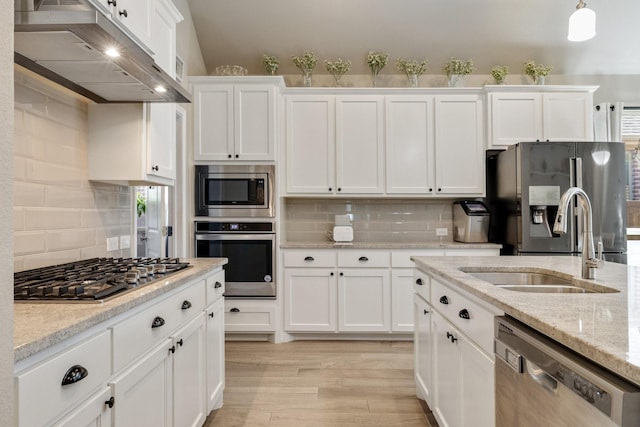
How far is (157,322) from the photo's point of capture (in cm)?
142

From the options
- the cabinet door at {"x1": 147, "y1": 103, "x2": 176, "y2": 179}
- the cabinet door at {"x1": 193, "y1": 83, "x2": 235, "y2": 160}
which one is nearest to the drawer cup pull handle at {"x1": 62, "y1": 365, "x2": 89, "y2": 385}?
the cabinet door at {"x1": 147, "y1": 103, "x2": 176, "y2": 179}

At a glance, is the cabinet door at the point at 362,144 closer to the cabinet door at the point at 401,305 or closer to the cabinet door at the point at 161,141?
the cabinet door at the point at 401,305

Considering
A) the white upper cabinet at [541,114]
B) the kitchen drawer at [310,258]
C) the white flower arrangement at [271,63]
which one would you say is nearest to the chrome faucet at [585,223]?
the kitchen drawer at [310,258]

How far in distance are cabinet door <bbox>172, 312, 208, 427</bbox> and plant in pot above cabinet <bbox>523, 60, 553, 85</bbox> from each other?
12.9 feet

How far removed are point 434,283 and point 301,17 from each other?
296cm

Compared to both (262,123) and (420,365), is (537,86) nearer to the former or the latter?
(262,123)

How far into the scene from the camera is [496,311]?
1270 millimetres

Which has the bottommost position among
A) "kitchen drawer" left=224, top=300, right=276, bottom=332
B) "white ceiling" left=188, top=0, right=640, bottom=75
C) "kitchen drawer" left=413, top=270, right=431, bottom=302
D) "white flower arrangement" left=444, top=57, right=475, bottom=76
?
"kitchen drawer" left=224, top=300, right=276, bottom=332

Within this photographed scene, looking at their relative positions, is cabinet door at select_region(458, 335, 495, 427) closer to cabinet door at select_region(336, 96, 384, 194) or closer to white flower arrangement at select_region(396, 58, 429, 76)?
cabinet door at select_region(336, 96, 384, 194)

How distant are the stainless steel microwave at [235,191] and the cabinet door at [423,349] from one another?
67.6 inches

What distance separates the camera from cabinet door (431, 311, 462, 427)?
1.66 m

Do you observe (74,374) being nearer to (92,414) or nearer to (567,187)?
(92,414)

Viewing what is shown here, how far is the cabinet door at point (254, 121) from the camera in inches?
139

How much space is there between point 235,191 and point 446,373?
2.44 metres
